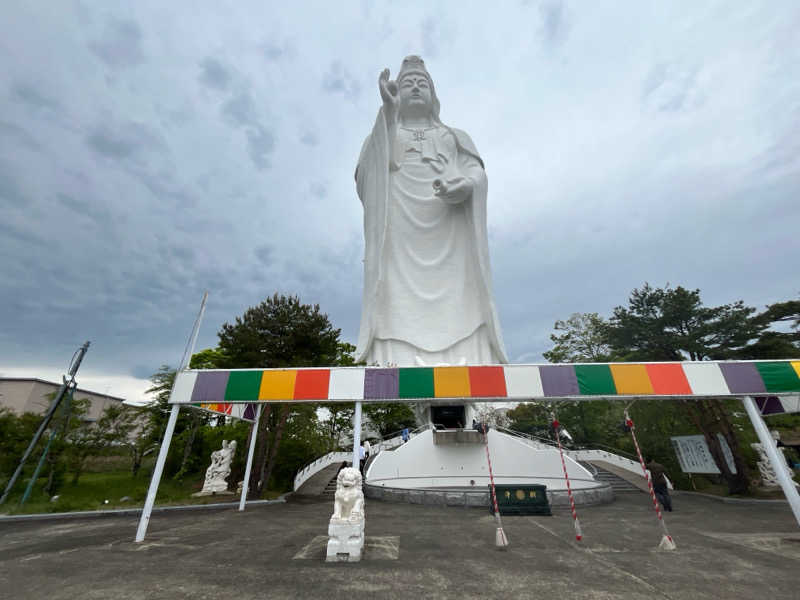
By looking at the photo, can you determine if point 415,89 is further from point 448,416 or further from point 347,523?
point 347,523

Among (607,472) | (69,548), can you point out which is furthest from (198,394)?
(607,472)

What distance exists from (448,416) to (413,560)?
1004 centimetres

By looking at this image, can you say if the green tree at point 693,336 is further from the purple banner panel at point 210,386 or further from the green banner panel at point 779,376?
the purple banner panel at point 210,386

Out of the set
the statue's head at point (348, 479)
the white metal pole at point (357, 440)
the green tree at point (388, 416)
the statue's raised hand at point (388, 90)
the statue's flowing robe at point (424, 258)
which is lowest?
the statue's head at point (348, 479)

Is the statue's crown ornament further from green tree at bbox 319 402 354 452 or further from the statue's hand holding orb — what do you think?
green tree at bbox 319 402 354 452

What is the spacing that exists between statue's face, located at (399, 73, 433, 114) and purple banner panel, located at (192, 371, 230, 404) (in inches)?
716

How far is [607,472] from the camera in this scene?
16375mm

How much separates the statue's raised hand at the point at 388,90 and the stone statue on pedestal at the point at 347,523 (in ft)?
53.2

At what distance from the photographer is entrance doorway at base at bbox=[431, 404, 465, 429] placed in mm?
14609

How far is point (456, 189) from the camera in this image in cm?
1656

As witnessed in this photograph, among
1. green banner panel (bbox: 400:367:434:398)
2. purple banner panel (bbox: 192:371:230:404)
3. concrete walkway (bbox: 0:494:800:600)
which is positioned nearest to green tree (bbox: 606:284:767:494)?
concrete walkway (bbox: 0:494:800:600)

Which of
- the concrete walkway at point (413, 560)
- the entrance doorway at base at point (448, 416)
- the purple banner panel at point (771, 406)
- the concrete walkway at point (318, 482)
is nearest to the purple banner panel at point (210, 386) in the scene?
the concrete walkway at point (413, 560)

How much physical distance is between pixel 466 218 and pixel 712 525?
14.2 m

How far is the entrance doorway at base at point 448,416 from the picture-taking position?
14.6 m
